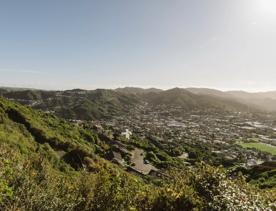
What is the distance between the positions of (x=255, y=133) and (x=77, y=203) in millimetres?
185261

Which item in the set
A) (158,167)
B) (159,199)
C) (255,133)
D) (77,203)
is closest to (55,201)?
(77,203)

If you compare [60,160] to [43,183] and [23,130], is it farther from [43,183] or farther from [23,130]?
[43,183]

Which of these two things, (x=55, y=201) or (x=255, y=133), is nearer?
(x=55, y=201)

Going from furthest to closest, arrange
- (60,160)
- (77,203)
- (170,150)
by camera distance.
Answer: (170,150) < (60,160) < (77,203)

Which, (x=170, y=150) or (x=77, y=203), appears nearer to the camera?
(x=77, y=203)

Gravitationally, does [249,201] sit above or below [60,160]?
above

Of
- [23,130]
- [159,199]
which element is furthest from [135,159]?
[159,199]

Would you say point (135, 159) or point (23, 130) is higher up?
point (23, 130)

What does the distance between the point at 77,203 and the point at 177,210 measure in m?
3.32

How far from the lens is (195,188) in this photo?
10.7m

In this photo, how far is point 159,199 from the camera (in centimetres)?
1066

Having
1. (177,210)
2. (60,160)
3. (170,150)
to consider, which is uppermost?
(177,210)

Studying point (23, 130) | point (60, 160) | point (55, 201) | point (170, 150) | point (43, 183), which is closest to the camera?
point (55, 201)

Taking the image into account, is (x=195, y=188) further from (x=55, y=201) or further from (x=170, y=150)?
(x=170, y=150)
